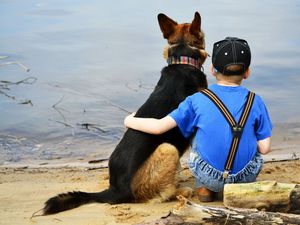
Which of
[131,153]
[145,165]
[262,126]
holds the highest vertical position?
[262,126]

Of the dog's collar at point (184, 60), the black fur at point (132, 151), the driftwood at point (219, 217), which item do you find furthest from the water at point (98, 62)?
the driftwood at point (219, 217)

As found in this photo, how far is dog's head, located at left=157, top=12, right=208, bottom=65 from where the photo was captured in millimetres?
6230

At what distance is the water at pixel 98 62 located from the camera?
9531mm

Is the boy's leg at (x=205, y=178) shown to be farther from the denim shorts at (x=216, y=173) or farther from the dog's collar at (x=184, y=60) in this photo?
the dog's collar at (x=184, y=60)

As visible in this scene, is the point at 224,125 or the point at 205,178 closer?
the point at 224,125

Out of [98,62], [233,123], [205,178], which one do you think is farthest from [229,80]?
[98,62]

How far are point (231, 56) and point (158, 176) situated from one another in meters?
1.25

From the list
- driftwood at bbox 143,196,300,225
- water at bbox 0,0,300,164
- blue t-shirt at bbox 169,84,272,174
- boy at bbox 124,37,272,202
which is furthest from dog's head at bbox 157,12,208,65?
water at bbox 0,0,300,164

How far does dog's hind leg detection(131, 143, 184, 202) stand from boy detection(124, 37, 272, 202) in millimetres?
226

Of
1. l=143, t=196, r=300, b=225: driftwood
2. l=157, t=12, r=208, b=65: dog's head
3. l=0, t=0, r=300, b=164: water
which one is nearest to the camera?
l=143, t=196, r=300, b=225: driftwood

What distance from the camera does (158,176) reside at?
566cm

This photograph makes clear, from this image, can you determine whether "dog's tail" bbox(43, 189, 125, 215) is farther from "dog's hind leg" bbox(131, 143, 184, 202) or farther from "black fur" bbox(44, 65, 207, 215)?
"dog's hind leg" bbox(131, 143, 184, 202)

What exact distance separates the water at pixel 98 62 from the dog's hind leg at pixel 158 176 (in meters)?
3.08

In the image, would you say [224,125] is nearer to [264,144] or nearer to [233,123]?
[233,123]
